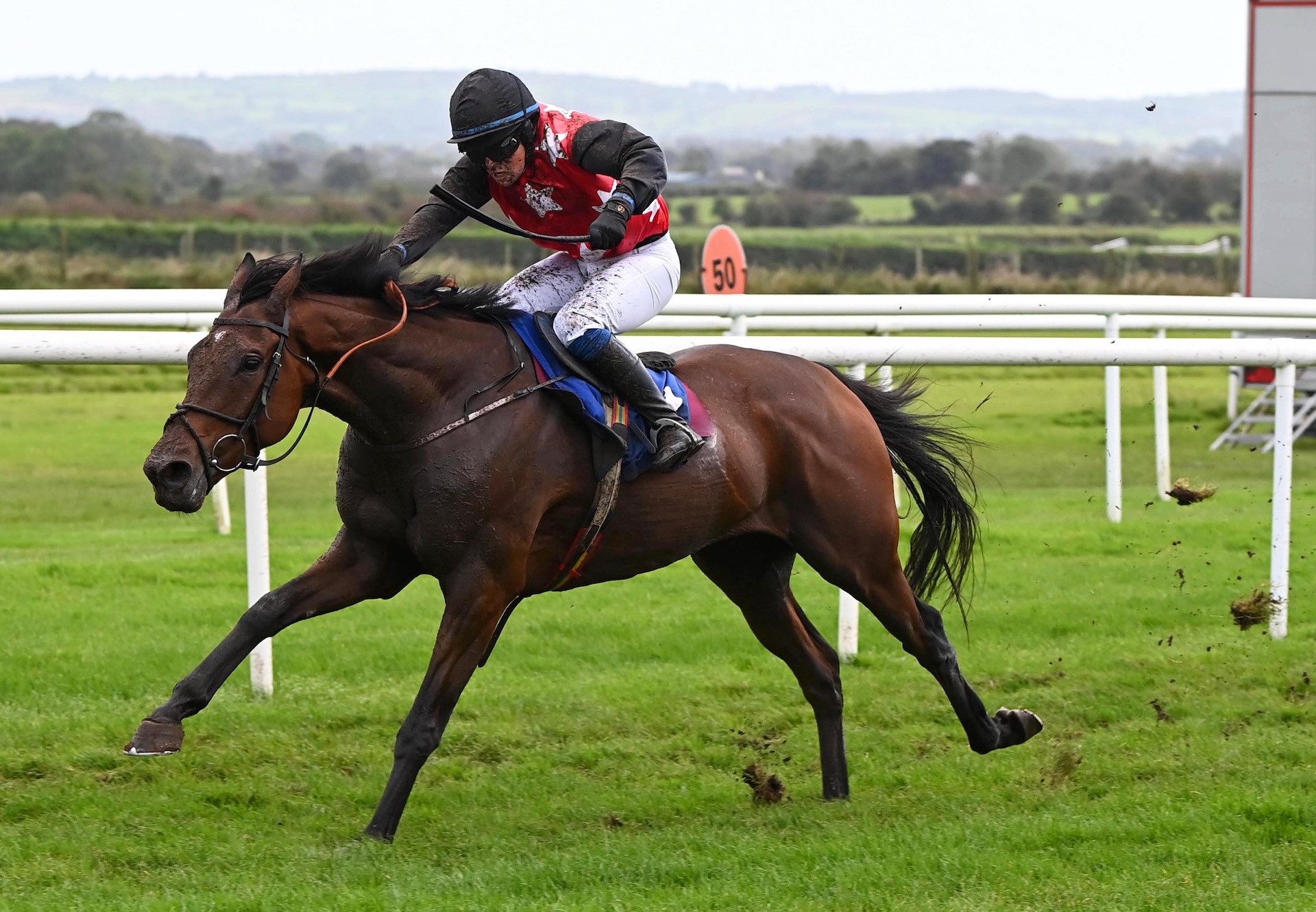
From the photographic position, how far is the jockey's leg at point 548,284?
463cm

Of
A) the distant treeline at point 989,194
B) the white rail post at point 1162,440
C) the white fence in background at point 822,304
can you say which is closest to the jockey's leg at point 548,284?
the white fence in background at point 822,304

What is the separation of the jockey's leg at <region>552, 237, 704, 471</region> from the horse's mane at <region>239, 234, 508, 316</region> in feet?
0.73

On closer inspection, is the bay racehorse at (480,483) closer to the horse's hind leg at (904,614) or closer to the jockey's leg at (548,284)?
the horse's hind leg at (904,614)

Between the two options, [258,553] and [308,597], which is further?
[258,553]

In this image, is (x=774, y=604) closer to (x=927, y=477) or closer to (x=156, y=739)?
(x=927, y=477)

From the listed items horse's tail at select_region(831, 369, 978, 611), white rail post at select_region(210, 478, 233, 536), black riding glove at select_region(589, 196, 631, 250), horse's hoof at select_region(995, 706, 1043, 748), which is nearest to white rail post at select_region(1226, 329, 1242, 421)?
white rail post at select_region(210, 478, 233, 536)

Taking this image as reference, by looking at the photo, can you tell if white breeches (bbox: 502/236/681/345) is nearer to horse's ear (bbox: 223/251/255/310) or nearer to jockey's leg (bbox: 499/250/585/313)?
jockey's leg (bbox: 499/250/585/313)

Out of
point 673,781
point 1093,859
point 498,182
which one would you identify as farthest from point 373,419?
point 1093,859

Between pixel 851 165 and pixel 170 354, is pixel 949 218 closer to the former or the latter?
pixel 851 165

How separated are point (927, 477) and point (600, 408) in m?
1.33

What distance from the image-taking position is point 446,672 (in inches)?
161

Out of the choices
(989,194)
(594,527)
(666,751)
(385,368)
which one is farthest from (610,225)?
(989,194)

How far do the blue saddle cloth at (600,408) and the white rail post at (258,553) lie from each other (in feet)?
4.41

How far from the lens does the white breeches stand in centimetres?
438
